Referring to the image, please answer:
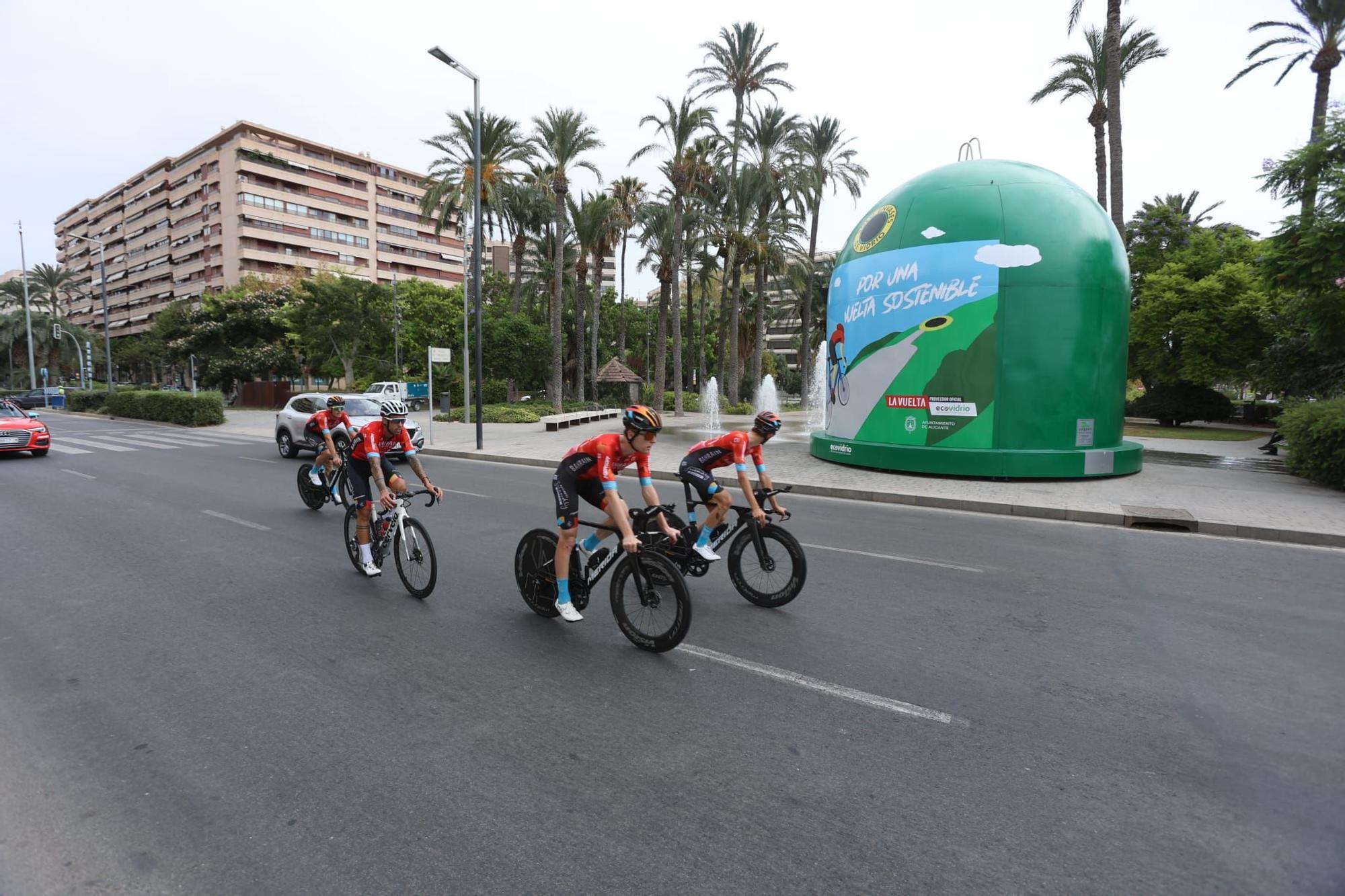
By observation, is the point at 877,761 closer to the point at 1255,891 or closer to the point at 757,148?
the point at 1255,891

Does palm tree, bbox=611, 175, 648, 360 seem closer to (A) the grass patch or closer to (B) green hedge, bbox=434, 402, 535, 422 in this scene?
(B) green hedge, bbox=434, 402, 535, 422

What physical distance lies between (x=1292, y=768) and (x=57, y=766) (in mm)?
5880

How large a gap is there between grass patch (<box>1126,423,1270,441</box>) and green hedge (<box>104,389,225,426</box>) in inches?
1358

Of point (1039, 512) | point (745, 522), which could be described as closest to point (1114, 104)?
point (1039, 512)

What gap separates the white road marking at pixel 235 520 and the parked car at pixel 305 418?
6082mm

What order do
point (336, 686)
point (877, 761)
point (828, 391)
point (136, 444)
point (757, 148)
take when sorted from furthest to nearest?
1. point (757, 148)
2. point (136, 444)
3. point (828, 391)
4. point (336, 686)
5. point (877, 761)

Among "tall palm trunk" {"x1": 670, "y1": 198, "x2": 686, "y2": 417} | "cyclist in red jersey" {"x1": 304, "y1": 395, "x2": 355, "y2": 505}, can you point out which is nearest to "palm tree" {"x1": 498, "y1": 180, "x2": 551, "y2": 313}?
"tall palm trunk" {"x1": 670, "y1": 198, "x2": 686, "y2": 417}

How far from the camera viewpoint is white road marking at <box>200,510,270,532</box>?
8.73 m

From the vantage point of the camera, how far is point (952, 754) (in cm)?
345

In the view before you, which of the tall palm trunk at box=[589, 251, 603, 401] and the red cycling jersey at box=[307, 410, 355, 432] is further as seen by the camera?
the tall palm trunk at box=[589, 251, 603, 401]

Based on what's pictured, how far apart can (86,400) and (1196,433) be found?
5252 cm

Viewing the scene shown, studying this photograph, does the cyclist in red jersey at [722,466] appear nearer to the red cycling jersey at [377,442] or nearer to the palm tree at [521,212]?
the red cycling jersey at [377,442]

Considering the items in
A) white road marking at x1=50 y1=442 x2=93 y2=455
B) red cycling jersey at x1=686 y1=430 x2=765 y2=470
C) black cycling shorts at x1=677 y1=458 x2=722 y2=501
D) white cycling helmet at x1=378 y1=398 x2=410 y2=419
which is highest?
white cycling helmet at x1=378 y1=398 x2=410 y2=419

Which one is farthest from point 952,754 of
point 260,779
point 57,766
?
point 57,766
